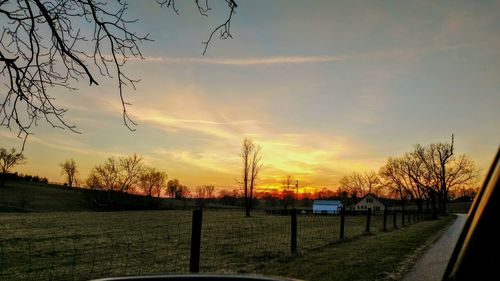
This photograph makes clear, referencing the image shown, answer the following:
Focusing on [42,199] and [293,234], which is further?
[42,199]

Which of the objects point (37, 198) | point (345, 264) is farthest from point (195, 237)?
point (37, 198)

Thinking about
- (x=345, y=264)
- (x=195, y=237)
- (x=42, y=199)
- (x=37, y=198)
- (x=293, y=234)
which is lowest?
(x=42, y=199)

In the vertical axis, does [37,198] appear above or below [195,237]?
below

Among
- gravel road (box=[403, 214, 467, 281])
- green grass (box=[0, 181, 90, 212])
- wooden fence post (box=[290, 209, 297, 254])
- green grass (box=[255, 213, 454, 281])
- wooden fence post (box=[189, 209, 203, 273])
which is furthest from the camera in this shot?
green grass (box=[0, 181, 90, 212])

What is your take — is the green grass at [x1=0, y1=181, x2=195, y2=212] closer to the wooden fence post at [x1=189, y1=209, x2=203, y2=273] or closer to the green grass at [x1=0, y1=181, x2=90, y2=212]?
the green grass at [x1=0, y1=181, x2=90, y2=212]

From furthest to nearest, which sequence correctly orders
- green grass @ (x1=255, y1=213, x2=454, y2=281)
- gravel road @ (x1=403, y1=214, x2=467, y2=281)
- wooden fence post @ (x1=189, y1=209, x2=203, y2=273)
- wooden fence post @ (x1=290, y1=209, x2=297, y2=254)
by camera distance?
1. wooden fence post @ (x1=290, y1=209, x2=297, y2=254)
2. green grass @ (x1=255, y1=213, x2=454, y2=281)
3. gravel road @ (x1=403, y1=214, x2=467, y2=281)
4. wooden fence post @ (x1=189, y1=209, x2=203, y2=273)

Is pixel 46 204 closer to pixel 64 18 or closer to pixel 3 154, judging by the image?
pixel 3 154

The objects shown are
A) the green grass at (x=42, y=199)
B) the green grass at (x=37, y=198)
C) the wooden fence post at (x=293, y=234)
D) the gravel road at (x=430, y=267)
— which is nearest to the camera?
the gravel road at (x=430, y=267)

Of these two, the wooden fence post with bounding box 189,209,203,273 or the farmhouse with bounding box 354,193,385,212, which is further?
the farmhouse with bounding box 354,193,385,212

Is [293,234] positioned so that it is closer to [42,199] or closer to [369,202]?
[42,199]

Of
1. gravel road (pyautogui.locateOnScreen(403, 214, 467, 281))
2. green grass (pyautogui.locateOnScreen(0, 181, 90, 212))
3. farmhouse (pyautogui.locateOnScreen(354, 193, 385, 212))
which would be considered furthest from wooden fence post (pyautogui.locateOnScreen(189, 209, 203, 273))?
farmhouse (pyautogui.locateOnScreen(354, 193, 385, 212))

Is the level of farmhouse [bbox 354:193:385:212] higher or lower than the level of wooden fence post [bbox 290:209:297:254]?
higher

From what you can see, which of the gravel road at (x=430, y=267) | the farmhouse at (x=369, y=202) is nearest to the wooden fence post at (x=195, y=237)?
the gravel road at (x=430, y=267)

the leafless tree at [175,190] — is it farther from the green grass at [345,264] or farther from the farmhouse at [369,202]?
the green grass at [345,264]
